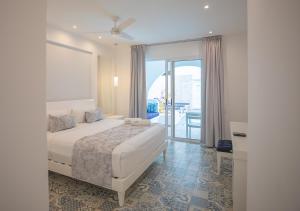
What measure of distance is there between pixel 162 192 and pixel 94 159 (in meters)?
1.06

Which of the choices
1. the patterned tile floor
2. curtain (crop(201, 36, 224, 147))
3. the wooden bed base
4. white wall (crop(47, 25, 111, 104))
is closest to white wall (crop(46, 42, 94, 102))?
white wall (crop(47, 25, 111, 104))

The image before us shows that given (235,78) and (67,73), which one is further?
(235,78)

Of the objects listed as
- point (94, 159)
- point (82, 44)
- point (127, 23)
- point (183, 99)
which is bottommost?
point (94, 159)

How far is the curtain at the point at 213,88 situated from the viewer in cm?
→ 425

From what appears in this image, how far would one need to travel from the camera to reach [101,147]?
7.47 feet

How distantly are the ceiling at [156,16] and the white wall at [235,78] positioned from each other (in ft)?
0.99
